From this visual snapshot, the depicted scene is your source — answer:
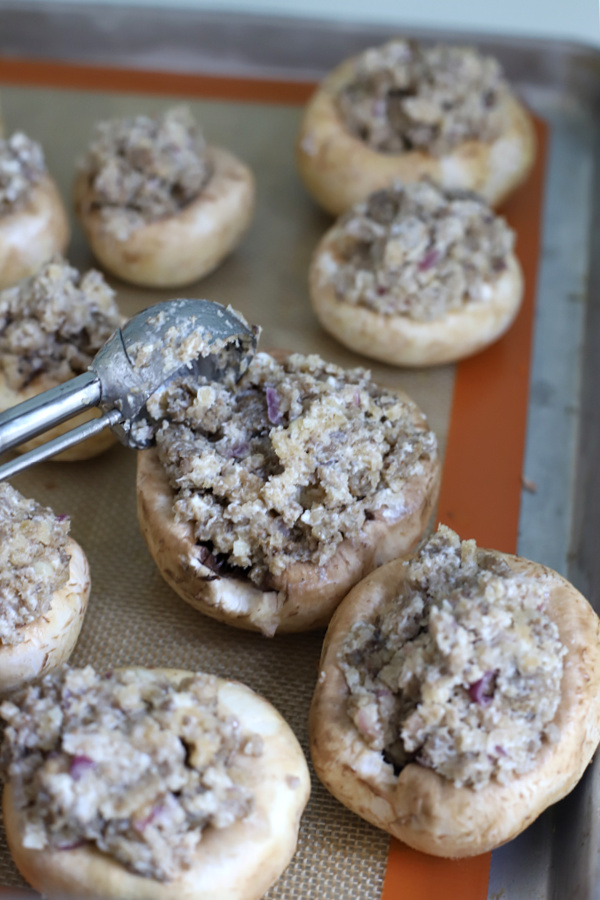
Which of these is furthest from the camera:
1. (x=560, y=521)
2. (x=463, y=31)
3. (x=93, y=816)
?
(x=463, y=31)

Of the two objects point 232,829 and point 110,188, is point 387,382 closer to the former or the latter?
point 110,188

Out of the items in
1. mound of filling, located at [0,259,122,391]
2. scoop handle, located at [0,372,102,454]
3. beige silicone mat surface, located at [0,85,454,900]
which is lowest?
beige silicone mat surface, located at [0,85,454,900]

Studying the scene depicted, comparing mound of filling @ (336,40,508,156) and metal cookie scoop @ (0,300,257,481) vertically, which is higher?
mound of filling @ (336,40,508,156)

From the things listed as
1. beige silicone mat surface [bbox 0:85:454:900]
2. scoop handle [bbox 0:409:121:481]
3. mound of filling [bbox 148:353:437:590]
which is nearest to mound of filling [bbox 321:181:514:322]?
beige silicone mat surface [bbox 0:85:454:900]

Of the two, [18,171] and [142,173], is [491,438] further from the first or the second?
[18,171]

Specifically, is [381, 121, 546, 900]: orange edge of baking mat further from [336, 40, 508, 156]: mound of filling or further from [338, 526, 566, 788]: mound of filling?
[338, 526, 566, 788]: mound of filling

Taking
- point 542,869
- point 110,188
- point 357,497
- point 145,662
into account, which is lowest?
point 542,869

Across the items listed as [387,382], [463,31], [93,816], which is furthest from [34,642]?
[463,31]
